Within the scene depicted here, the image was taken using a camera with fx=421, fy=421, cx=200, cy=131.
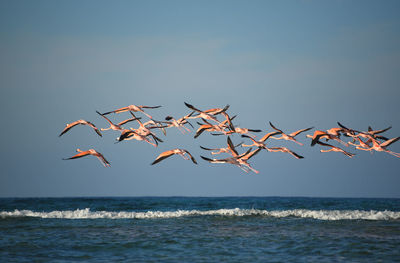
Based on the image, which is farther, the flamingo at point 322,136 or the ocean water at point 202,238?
the flamingo at point 322,136

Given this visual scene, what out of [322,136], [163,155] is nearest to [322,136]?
[322,136]

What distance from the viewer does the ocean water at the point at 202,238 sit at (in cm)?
1143

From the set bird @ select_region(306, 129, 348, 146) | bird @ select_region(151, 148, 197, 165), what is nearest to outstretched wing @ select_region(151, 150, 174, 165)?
bird @ select_region(151, 148, 197, 165)

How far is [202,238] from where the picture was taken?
13898 mm

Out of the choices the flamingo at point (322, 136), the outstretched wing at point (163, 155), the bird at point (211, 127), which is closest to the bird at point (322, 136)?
the flamingo at point (322, 136)

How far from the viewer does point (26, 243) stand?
1335cm

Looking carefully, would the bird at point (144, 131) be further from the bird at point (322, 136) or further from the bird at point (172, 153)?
the bird at point (322, 136)

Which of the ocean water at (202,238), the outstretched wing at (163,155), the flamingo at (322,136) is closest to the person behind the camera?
the outstretched wing at (163,155)

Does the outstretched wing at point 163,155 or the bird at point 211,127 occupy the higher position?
the bird at point 211,127

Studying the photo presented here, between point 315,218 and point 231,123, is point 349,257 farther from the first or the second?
point 315,218

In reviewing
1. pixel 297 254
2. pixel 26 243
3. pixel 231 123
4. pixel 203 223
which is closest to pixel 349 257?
pixel 297 254

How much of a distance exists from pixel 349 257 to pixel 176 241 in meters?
5.22

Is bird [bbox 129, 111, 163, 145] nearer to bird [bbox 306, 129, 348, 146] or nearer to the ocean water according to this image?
the ocean water

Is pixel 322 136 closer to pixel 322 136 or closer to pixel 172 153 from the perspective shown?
pixel 322 136
